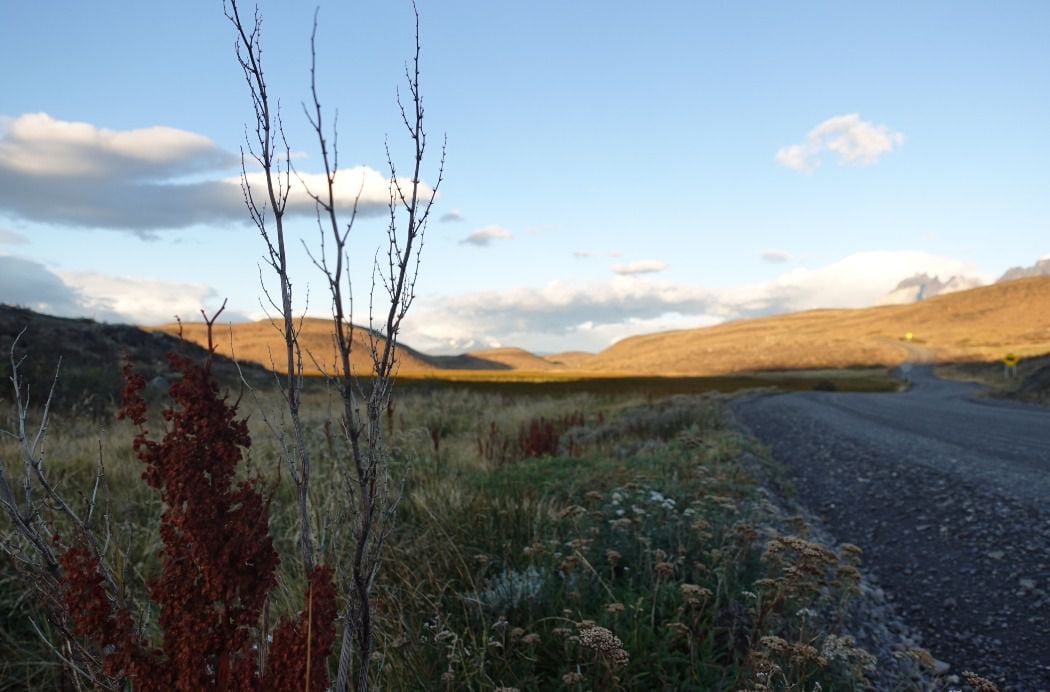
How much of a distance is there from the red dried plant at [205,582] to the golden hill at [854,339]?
205ft

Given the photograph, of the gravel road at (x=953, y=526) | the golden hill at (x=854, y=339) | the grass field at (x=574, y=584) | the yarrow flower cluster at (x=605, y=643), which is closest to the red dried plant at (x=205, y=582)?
the grass field at (x=574, y=584)

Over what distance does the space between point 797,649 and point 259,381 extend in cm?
2676

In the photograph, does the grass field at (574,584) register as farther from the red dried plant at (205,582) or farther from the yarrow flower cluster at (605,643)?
the red dried plant at (205,582)

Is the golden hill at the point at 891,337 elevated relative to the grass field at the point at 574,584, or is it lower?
elevated

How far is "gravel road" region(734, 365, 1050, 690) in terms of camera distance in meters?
3.84

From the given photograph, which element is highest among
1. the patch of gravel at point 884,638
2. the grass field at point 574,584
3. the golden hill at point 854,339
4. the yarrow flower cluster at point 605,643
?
the golden hill at point 854,339

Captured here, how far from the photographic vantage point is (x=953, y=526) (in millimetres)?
5699

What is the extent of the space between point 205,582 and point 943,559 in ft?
17.5

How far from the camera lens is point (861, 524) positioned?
635 cm

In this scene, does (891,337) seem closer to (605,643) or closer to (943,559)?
(943,559)

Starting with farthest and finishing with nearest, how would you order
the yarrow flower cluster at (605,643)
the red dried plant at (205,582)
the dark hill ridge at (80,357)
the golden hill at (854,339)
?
the golden hill at (854,339) < the dark hill ridge at (80,357) < the yarrow flower cluster at (605,643) < the red dried plant at (205,582)

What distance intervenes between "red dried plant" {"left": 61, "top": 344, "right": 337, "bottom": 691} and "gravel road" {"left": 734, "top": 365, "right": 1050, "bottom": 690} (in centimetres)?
354

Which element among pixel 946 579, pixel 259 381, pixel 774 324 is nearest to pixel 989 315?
pixel 774 324

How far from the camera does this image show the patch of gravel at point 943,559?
371cm
